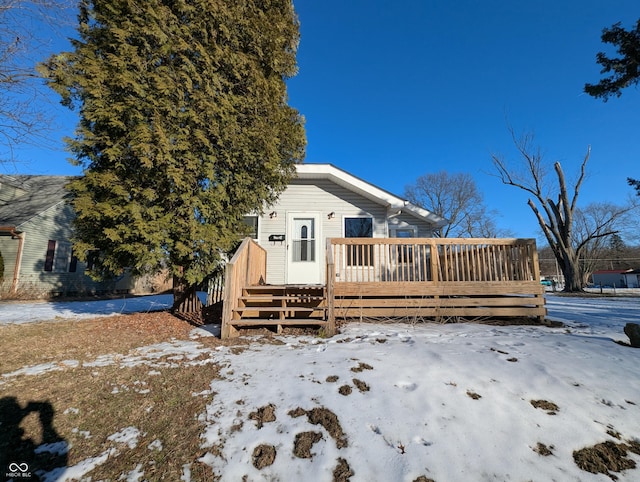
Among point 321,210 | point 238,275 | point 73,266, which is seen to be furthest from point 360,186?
point 73,266

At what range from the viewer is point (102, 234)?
494 centimetres

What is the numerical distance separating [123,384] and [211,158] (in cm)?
373

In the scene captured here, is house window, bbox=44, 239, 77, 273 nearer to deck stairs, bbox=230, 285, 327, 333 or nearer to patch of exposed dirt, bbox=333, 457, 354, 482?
deck stairs, bbox=230, 285, 327, 333

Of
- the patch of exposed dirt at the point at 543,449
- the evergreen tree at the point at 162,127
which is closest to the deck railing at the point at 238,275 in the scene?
the evergreen tree at the point at 162,127

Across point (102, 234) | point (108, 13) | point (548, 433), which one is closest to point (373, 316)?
point (548, 433)

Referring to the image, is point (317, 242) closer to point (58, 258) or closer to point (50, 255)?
point (58, 258)

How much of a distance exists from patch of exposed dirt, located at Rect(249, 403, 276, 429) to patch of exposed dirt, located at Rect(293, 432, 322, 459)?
312 mm

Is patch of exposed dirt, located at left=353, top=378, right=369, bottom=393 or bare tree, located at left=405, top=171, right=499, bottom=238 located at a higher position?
bare tree, located at left=405, top=171, right=499, bottom=238

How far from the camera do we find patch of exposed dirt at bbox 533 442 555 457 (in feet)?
6.41

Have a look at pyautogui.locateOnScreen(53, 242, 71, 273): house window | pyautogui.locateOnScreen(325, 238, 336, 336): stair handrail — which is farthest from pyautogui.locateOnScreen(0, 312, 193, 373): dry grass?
pyautogui.locateOnScreen(53, 242, 71, 273): house window

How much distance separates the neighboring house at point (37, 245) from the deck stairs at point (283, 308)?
35.0ft

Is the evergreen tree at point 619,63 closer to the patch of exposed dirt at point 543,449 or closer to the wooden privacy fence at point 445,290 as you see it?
the wooden privacy fence at point 445,290

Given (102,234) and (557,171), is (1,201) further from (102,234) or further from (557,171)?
(557,171)

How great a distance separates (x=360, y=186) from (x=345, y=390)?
6744 millimetres
